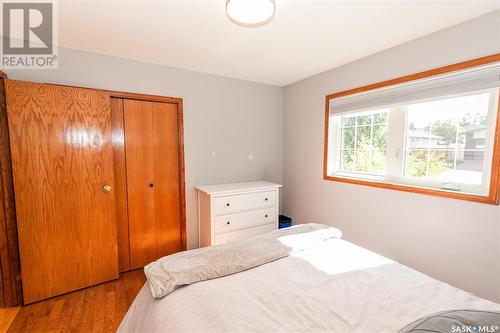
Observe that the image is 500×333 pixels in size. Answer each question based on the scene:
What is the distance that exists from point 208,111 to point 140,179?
1118 mm

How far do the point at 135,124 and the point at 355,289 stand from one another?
2.43m

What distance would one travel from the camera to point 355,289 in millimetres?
1109

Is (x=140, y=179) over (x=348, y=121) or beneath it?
beneath

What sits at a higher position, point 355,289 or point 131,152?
point 131,152

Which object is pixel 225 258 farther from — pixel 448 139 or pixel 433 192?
pixel 448 139

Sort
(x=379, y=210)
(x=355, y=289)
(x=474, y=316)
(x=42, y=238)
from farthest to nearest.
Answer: (x=379, y=210)
(x=42, y=238)
(x=355, y=289)
(x=474, y=316)

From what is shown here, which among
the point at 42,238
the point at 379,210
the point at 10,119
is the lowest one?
the point at 42,238

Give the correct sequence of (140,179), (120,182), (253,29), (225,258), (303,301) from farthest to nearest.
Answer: (140,179), (120,182), (253,29), (225,258), (303,301)

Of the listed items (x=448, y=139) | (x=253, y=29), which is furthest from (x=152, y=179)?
(x=448, y=139)

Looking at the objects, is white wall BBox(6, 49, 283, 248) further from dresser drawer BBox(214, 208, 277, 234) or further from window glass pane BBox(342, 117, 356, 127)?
window glass pane BBox(342, 117, 356, 127)

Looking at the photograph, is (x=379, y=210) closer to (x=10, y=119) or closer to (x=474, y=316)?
(x=474, y=316)

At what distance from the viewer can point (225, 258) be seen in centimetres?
135

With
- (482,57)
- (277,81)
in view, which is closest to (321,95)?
(277,81)

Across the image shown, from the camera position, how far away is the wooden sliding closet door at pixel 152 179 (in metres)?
2.48
